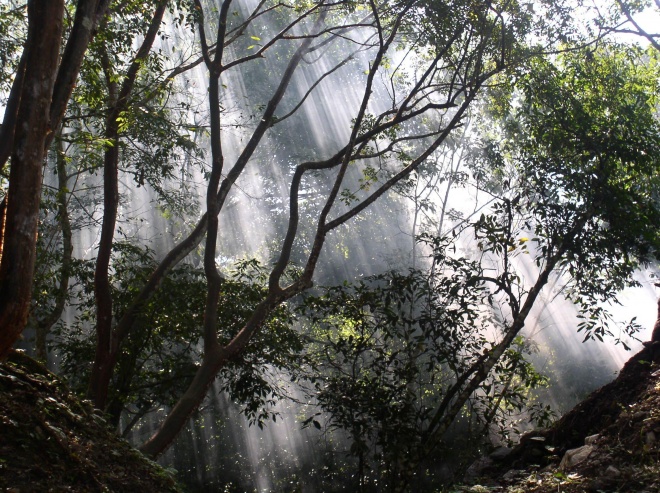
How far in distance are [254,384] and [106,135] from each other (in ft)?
9.97

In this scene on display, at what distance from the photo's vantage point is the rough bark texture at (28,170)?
2639 mm

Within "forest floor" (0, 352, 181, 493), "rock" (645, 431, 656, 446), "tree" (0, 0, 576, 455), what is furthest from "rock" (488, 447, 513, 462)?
"forest floor" (0, 352, 181, 493)

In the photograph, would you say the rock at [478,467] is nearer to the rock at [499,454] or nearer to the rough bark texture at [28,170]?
the rock at [499,454]

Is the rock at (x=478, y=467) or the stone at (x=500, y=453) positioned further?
the stone at (x=500, y=453)

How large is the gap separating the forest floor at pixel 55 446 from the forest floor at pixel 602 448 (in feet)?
7.75

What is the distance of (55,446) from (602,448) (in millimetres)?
3920

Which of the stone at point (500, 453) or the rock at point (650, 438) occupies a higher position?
the stone at point (500, 453)

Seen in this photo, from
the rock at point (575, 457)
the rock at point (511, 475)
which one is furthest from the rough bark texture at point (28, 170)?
the rock at point (511, 475)

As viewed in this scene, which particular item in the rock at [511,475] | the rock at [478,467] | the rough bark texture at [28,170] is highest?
the rough bark texture at [28,170]

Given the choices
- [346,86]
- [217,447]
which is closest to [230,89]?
[346,86]

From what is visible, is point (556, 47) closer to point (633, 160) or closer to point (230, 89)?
point (633, 160)

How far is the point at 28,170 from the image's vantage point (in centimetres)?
279

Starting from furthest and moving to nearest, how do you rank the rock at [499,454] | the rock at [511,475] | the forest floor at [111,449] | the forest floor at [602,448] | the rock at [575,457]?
the rock at [499,454], the rock at [511,475], the rock at [575,457], the forest floor at [602,448], the forest floor at [111,449]

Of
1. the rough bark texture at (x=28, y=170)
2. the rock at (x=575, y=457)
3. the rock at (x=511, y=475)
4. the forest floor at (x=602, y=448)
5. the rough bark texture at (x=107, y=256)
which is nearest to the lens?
the rough bark texture at (x=28, y=170)
